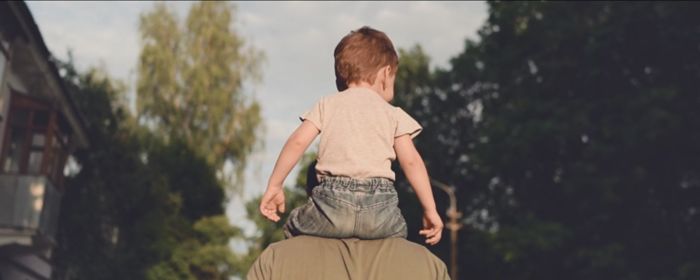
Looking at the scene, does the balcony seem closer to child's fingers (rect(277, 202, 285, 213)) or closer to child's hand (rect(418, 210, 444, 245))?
child's fingers (rect(277, 202, 285, 213))

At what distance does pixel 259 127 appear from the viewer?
142 ft

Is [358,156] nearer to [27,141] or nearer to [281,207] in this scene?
[281,207]

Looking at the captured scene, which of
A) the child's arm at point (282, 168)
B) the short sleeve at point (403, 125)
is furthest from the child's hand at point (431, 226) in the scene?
the child's arm at point (282, 168)

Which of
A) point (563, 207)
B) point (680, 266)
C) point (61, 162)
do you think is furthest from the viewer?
point (563, 207)

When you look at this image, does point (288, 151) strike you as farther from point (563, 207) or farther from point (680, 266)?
point (563, 207)

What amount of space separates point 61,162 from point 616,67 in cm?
1678

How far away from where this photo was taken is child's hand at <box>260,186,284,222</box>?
3867mm

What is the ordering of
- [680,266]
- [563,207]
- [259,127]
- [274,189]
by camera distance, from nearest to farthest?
[274,189] → [680,266] → [563,207] → [259,127]

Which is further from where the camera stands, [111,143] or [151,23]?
[151,23]

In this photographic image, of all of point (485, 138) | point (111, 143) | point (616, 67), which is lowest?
point (111, 143)

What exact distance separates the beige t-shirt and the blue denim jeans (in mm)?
65

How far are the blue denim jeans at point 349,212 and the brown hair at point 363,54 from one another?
49 cm

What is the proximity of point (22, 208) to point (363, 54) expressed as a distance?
19.4m

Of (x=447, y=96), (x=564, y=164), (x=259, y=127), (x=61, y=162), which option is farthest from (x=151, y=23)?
(x=564, y=164)
